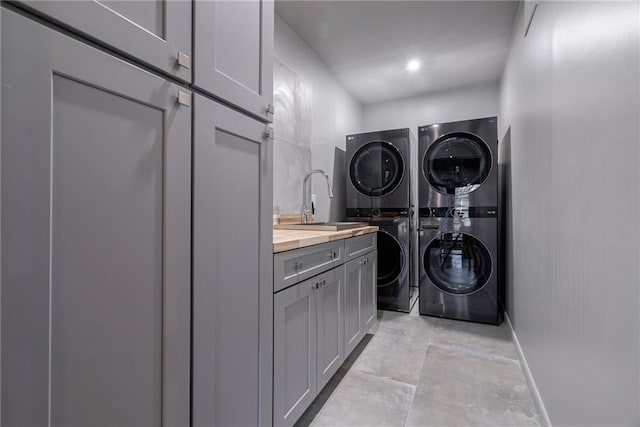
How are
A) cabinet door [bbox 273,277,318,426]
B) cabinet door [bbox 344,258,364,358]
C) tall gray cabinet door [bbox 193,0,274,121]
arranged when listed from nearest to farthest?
tall gray cabinet door [bbox 193,0,274,121], cabinet door [bbox 273,277,318,426], cabinet door [bbox 344,258,364,358]

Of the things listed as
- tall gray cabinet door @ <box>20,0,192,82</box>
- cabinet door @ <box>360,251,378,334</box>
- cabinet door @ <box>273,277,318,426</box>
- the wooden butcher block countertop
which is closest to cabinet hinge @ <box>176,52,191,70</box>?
tall gray cabinet door @ <box>20,0,192,82</box>

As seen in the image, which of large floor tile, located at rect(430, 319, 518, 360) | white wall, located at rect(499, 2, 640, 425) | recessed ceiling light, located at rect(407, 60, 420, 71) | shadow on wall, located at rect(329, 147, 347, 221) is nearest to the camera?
white wall, located at rect(499, 2, 640, 425)

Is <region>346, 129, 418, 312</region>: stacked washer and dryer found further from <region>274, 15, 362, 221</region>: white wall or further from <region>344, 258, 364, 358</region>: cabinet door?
<region>344, 258, 364, 358</region>: cabinet door

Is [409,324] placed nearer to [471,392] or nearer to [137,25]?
[471,392]

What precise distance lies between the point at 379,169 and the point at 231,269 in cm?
245

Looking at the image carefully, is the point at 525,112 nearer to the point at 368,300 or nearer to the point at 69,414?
the point at 368,300

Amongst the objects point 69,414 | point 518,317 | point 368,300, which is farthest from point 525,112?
point 69,414

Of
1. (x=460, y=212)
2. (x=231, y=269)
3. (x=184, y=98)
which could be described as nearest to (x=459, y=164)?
(x=460, y=212)

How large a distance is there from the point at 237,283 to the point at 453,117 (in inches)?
140

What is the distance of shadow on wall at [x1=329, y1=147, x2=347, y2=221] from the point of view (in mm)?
3325

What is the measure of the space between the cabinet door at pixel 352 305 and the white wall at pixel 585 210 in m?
1.01

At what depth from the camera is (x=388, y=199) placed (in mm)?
3092

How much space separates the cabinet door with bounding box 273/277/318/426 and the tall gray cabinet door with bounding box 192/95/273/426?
65 mm

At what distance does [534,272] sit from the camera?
1701mm
